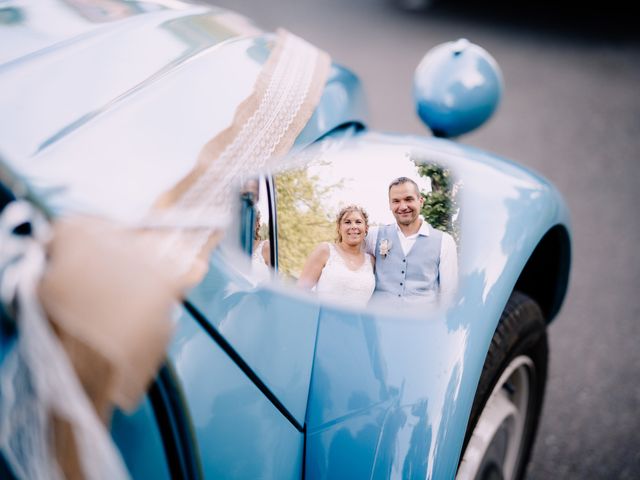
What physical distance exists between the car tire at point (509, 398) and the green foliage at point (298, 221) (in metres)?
0.48

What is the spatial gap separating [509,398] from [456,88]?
82cm

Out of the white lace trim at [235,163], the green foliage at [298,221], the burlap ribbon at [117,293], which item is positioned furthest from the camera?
the green foliage at [298,221]

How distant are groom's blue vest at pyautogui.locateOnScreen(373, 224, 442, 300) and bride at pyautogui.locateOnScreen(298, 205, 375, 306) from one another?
0.06 feet

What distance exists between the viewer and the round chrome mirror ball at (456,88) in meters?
1.68

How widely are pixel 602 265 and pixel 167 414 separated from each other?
2.43m

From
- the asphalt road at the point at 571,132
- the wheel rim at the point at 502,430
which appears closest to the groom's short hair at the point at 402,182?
the wheel rim at the point at 502,430

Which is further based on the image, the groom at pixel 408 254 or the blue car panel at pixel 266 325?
the groom at pixel 408 254

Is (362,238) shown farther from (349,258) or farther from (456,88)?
(456,88)

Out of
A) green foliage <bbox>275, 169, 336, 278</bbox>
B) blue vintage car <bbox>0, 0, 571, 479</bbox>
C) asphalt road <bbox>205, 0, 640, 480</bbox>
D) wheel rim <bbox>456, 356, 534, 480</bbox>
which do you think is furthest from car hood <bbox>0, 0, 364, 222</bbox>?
asphalt road <bbox>205, 0, 640, 480</bbox>

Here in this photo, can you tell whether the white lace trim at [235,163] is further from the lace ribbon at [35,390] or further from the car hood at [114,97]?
the lace ribbon at [35,390]

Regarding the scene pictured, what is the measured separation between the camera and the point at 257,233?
88 cm

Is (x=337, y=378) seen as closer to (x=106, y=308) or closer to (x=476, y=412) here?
(x=476, y=412)

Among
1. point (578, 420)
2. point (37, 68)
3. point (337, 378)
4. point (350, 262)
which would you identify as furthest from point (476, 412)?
point (578, 420)

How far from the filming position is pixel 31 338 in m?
0.56
